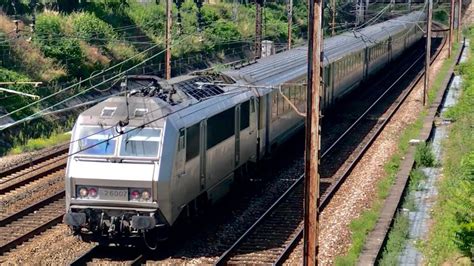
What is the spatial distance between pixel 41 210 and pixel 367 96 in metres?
23.6

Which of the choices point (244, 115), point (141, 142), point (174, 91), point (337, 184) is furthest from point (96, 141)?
point (337, 184)

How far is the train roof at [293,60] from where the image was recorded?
21422 millimetres

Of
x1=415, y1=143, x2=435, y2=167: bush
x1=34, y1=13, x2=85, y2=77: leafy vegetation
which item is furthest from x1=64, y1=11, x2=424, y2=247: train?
x1=34, y1=13, x2=85, y2=77: leafy vegetation

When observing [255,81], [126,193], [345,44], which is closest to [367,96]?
[345,44]

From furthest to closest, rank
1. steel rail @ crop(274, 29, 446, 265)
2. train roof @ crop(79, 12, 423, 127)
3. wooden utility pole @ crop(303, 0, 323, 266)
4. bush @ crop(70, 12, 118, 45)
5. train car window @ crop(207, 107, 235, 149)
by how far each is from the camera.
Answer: bush @ crop(70, 12, 118, 45) < train car window @ crop(207, 107, 235, 149) < steel rail @ crop(274, 29, 446, 265) < train roof @ crop(79, 12, 423, 127) < wooden utility pole @ crop(303, 0, 323, 266)

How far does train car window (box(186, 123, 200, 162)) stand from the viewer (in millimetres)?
15281

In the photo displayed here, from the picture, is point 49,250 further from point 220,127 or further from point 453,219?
point 453,219

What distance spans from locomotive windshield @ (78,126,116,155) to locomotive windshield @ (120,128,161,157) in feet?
0.77

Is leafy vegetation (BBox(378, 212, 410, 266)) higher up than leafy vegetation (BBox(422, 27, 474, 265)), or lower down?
lower down

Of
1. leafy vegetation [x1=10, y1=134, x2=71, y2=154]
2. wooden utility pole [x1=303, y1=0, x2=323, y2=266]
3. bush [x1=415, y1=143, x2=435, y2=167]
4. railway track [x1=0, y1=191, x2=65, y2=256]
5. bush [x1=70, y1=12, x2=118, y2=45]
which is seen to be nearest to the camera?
wooden utility pole [x1=303, y1=0, x2=323, y2=266]

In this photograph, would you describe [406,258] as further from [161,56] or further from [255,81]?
[161,56]

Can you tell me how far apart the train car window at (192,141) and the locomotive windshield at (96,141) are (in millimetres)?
1448

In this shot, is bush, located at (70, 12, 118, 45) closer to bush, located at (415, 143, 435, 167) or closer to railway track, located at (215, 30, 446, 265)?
bush, located at (415, 143, 435, 167)

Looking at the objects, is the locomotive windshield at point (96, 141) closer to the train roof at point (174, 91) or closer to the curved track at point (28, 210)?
the train roof at point (174, 91)
